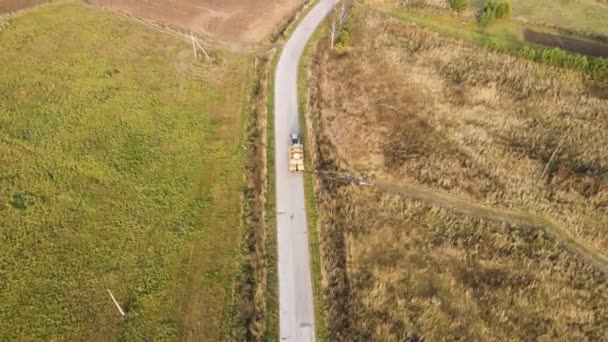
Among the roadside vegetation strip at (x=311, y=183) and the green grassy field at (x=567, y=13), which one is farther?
the green grassy field at (x=567, y=13)

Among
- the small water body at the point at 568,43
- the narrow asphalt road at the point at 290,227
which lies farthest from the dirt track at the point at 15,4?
the small water body at the point at 568,43

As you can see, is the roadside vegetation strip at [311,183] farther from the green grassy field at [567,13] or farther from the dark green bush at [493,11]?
the green grassy field at [567,13]

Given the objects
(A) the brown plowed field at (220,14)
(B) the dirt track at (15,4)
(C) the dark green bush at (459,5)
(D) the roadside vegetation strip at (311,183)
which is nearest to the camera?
(D) the roadside vegetation strip at (311,183)

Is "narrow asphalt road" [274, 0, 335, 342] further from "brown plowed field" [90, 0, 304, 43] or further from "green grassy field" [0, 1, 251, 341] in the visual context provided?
"brown plowed field" [90, 0, 304, 43]

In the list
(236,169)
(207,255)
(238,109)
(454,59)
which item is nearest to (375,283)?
(207,255)

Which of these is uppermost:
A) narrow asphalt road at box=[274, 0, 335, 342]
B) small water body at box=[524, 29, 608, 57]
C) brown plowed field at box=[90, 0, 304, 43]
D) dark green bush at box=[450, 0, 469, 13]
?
dark green bush at box=[450, 0, 469, 13]

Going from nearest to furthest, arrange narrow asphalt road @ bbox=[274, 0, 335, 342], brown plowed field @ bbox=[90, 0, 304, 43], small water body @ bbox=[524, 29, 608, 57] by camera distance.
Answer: narrow asphalt road @ bbox=[274, 0, 335, 342] < small water body @ bbox=[524, 29, 608, 57] < brown plowed field @ bbox=[90, 0, 304, 43]

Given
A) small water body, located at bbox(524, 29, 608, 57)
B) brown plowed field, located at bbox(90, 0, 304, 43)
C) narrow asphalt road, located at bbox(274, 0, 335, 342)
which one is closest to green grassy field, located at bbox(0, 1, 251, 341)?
narrow asphalt road, located at bbox(274, 0, 335, 342)
